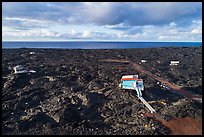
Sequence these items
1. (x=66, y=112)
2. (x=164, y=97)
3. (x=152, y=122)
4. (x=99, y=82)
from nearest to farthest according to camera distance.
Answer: (x=152, y=122), (x=66, y=112), (x=164, y=97), (x=99, y=82)

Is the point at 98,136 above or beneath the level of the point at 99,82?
beneath

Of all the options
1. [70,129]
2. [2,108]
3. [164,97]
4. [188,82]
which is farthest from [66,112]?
[188,82]

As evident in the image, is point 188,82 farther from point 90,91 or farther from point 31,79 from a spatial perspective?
point 31,79

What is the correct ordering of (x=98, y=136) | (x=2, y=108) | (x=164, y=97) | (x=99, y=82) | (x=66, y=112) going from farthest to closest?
1. (x=99, y=82)
2. (x=164, y=97)
3. (x=2, y=108)
4. (x=66, y=112)
5. (x=98, y=136)

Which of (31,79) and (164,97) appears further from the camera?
(31,79)

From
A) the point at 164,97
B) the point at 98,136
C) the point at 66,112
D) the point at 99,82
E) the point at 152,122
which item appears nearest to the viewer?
the point at 98,136

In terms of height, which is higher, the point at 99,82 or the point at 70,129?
the point at 99,82

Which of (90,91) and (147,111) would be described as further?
(90,91)

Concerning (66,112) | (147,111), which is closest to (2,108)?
(66,112)

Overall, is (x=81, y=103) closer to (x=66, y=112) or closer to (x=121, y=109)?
(x=66, y=112)
